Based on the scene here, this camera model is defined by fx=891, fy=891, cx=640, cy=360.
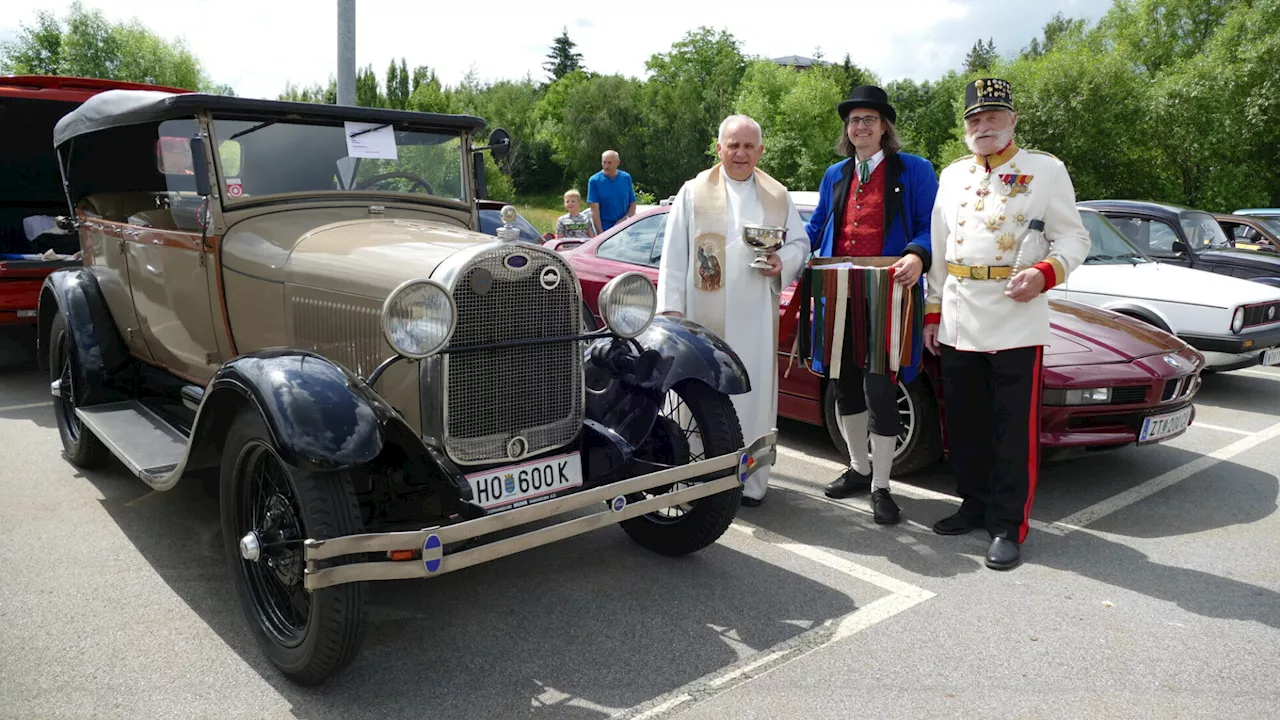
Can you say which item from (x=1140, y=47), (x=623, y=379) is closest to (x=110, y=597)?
(x=623, y=379)

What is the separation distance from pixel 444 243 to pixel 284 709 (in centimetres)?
171

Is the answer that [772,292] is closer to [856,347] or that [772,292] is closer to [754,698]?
[856,347]

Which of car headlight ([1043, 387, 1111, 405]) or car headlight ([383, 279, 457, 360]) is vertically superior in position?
car headlight ([383, 279, 457, 360])

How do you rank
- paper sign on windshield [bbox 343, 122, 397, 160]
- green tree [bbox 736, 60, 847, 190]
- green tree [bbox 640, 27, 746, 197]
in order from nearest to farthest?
paper sign on windshield [bbox 343, 122, 397, 160] → green tree [bbox 736, 60, 847, 190] → green tree [bbox 640, 27, 746, 197]

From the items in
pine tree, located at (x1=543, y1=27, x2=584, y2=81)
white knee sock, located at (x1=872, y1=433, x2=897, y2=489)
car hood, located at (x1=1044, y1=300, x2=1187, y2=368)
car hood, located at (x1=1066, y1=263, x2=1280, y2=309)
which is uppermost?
pine tree, located at (x1=543, y1=27, x2=584, y2=81)

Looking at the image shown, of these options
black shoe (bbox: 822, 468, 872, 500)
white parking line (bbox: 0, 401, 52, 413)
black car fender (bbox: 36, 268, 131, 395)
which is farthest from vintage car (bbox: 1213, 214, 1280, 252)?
white parking line (bbox: 0, 401, 52, 413)

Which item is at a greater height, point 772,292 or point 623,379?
point 772,292

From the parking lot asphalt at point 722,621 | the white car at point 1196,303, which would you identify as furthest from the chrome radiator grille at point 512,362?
the white car at point 1196,303

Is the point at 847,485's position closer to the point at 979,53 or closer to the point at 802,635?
the point at 802,635

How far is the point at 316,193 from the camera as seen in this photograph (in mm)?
4148

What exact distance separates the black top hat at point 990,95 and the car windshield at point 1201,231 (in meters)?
6.17

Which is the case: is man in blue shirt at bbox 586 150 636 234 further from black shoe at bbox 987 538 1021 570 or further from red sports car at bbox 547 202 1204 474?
black shoe at bbox 987 538 1021 570

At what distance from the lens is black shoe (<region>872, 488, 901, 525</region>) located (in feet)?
14.5

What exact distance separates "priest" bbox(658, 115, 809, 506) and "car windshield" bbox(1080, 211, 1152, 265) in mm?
4616
